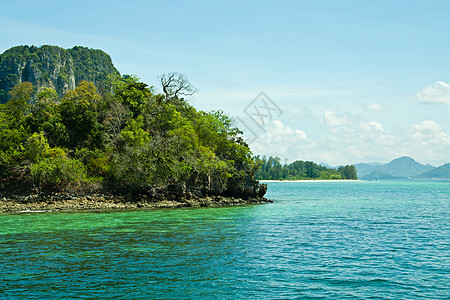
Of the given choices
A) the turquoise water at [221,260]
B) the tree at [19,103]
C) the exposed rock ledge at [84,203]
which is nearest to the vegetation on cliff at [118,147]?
the tree at [19,103]

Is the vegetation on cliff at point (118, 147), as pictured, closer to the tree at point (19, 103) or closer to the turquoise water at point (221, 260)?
the tree at point (19, 103)

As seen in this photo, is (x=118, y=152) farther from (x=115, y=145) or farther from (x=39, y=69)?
(x=39, y=69)

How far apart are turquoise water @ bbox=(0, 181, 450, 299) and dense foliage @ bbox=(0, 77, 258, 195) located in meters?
16.5

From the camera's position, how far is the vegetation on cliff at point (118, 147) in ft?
163

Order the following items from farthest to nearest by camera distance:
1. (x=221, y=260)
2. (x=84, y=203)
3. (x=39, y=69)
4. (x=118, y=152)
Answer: (x=39, y=69) < (x=118, y=152) < (x=84, y=203) < (x=221, y=260)

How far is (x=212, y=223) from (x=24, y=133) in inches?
1301

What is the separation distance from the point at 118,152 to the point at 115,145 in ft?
5.19

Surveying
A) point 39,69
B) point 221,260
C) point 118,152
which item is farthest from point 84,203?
point 39,69

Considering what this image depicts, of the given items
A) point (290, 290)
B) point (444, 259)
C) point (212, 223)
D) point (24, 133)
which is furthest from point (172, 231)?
point (24, 133)

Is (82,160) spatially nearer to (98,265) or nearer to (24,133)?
(24,133)

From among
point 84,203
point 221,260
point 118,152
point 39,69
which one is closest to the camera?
point 221,260

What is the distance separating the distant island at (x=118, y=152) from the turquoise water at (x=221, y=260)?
1458cm

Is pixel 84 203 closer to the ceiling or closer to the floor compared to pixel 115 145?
closer to the floor

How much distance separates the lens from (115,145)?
54.8 metres
